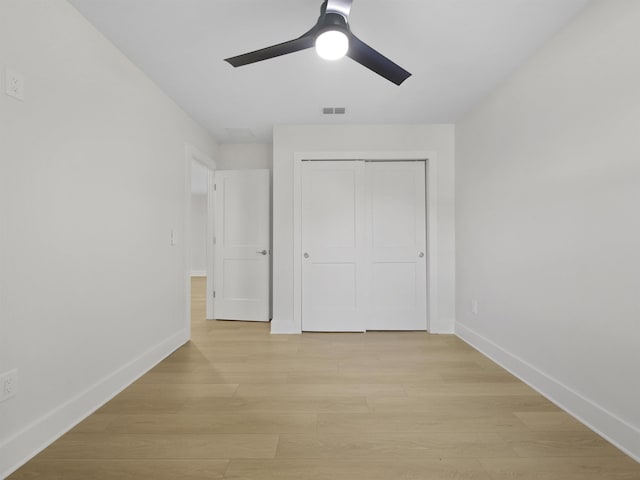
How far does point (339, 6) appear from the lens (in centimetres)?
154

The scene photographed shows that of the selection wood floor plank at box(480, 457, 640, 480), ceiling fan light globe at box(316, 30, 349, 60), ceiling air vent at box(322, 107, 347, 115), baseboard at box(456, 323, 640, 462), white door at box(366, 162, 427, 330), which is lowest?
wood floor plank at box(480, 457, 640, 480)

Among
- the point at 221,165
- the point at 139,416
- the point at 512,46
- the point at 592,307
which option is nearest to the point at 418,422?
the point at 592,307

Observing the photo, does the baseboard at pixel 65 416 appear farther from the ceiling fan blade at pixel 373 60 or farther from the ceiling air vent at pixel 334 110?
the ceiling air vent at pixel 334 110

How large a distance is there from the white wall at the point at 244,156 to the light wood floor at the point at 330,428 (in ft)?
8.45

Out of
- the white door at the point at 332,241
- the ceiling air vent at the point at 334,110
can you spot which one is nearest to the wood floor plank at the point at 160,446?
the white door at the point at 332,241

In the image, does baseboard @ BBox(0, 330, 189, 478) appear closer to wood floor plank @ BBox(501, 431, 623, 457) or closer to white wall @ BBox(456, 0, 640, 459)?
wood floor plank @ BBox(501, 431, 623, 457)

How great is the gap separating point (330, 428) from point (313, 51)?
2.42 m

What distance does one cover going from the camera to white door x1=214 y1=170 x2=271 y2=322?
3.95 metres

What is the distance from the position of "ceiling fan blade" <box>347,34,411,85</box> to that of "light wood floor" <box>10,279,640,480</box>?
1981 mm

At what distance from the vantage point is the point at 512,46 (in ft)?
6.95

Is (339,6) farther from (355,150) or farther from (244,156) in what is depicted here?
(244,156)

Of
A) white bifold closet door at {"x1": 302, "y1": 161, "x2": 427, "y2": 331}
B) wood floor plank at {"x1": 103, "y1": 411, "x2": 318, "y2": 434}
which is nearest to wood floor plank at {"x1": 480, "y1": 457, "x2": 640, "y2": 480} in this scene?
wood floor plank at {"x1": 103, "y1": 411, "x2": 318, "y2": 434}

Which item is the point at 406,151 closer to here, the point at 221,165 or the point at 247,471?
the point at 221,165

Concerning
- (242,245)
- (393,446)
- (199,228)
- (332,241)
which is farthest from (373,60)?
(199,228)
